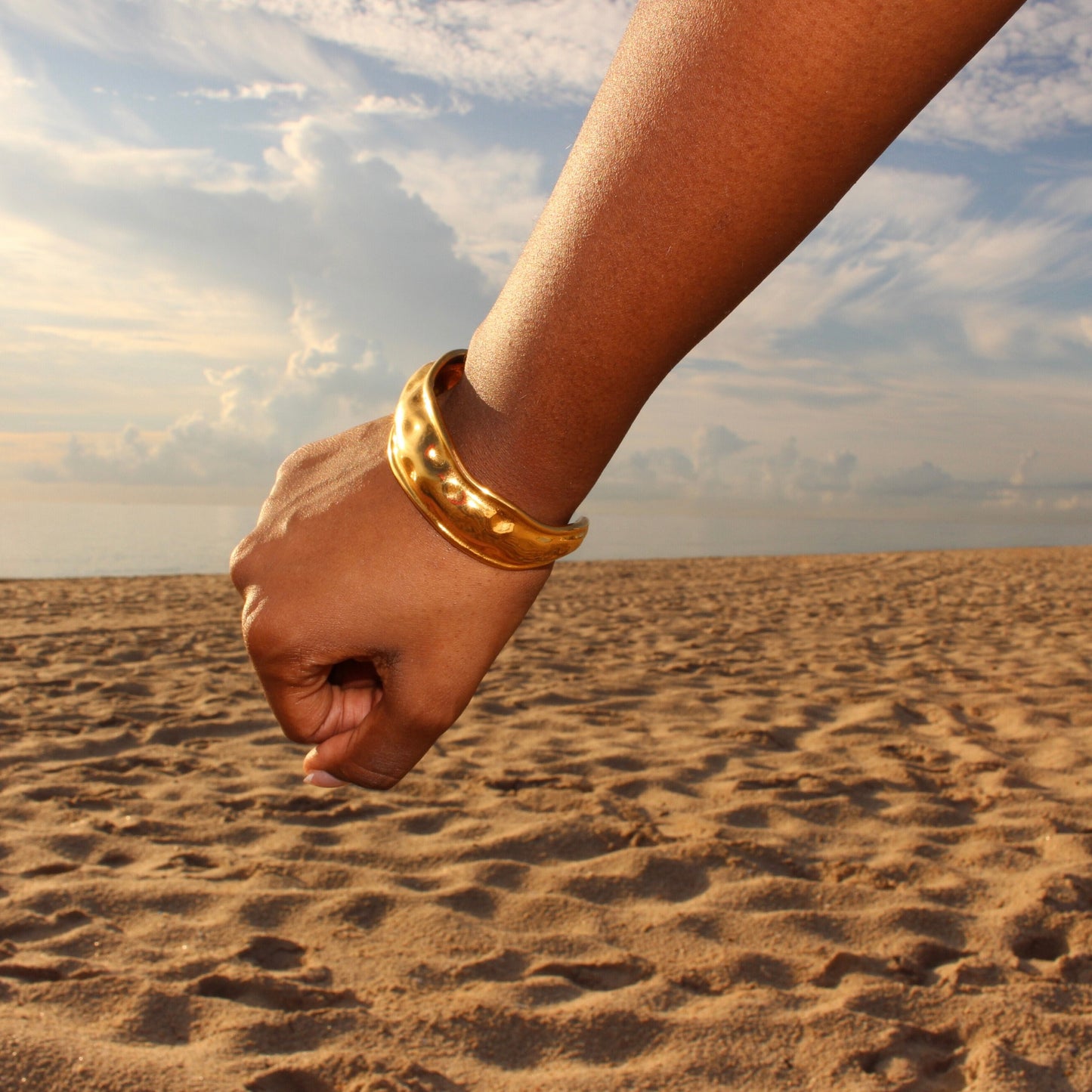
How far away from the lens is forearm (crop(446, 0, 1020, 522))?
0.63 m

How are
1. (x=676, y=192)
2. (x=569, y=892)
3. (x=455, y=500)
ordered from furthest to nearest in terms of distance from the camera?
1. (x=569, y=892)
2. (x=455, y=500)
3. (x=676, y=192)

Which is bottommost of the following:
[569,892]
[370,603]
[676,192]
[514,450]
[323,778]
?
[569,892]

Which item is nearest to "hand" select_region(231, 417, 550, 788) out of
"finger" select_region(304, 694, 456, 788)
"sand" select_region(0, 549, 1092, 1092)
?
"finger" select_region(304, 694, 456, 788)

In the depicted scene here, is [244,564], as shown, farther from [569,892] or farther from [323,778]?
[569,892]

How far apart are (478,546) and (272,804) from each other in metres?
3.38

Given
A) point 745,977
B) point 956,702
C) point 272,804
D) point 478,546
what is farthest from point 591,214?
point 956,702

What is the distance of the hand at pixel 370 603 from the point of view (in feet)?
2.84

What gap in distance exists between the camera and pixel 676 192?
2.27 ft

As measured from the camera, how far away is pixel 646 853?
3299 mm

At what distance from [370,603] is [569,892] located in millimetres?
2428

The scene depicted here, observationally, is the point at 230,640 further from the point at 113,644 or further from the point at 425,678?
the point at 425,678

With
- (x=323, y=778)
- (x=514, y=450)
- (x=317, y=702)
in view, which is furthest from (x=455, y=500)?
(x=323, y=778)

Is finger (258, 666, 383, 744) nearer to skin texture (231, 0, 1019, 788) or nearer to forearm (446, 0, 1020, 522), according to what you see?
skin texture (231, 0, 1019, 788)

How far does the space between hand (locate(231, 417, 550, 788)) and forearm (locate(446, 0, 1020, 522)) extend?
0.33 ft
